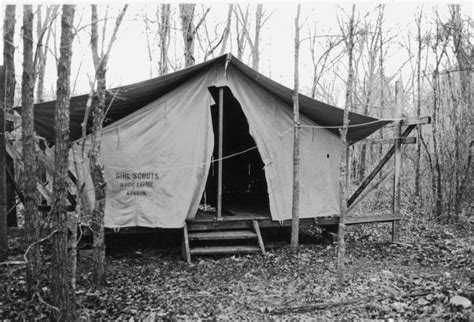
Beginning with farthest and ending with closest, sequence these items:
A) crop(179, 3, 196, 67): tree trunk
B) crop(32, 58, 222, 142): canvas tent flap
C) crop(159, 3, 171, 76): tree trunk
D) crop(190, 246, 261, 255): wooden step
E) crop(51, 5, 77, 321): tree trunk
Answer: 1. crop(159, 3, 171, 76): tree trunk
2. crop(179, 3, 196, 67): tree trunk
3. crop(190, 246, 261, 255): wooden step
4. crop(32, 58, 222, 142): canvas tent flap
5. crop(51, 5, 77, 321): tree trunk

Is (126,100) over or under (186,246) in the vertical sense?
over

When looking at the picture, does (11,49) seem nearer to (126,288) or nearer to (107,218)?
(107,218)

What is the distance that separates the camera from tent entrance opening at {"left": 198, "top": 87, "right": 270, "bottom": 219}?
10125mm

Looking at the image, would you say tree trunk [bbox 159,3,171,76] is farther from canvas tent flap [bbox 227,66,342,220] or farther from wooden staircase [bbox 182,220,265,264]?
wooden staircase [bbox 182,220,265,264]

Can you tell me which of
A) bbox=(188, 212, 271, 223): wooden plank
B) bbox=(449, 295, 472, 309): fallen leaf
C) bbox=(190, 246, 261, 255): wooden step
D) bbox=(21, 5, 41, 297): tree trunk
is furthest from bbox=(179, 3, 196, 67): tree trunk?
bbox=(449, 295, 472, 309): fallen leaf

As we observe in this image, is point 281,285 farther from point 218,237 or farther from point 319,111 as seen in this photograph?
point 319,111

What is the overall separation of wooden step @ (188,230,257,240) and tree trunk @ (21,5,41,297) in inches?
107

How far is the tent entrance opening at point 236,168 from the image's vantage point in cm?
1012

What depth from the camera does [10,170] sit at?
588 centimetres

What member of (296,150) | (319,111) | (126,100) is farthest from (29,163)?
(319,111)

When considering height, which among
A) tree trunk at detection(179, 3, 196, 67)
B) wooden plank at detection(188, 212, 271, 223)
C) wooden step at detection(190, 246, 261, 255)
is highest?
tree trunk at detection(179, 3, 196, 67)

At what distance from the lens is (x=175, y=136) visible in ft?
21.9

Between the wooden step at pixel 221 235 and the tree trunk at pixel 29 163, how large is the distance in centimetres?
272

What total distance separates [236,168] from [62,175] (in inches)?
331
